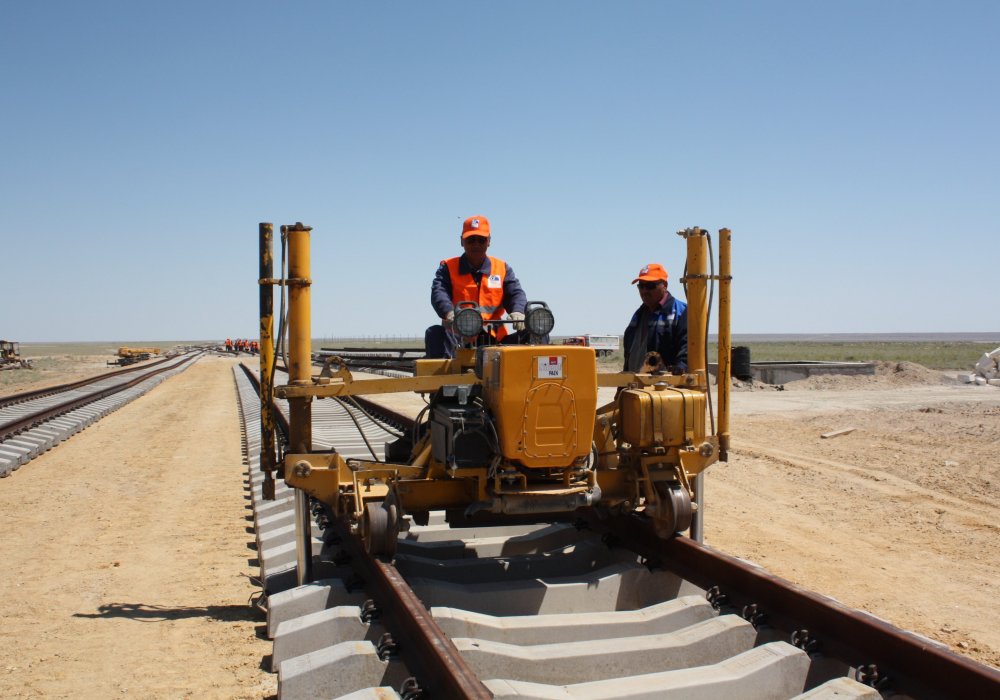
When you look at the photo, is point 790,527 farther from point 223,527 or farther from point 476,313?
point 223,527

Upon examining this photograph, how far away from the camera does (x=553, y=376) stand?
4.39 metres

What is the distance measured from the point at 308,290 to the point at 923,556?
523cm

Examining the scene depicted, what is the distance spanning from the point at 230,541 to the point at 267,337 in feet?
9.07

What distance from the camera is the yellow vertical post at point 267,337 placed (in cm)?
495

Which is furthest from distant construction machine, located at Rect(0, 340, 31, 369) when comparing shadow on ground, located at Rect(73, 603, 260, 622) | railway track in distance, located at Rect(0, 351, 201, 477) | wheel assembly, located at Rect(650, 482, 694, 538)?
wheel assembly, located at Rect(650, 482, 694, 538)

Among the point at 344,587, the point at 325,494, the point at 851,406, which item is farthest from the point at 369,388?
the point at 851,406

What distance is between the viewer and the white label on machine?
14.4 ft

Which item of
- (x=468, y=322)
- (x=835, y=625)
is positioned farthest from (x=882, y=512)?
(x=468, y=322)

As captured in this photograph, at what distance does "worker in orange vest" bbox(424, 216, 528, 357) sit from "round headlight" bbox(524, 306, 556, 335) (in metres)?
1.05

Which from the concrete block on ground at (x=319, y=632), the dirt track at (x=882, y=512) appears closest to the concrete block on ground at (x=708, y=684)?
the concrete block on ground at (x=319, y=632)

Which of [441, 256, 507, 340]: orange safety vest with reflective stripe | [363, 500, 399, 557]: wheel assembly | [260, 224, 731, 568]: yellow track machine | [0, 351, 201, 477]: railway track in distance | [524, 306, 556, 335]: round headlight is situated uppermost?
[441, 256, 507, 340]: orange safety vest with reflective stripe

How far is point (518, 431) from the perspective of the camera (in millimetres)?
4383

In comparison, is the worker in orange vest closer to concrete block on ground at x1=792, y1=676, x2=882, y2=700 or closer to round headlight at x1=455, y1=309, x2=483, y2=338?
round headlight at x1=455, y1=309, x2=483, y2=338

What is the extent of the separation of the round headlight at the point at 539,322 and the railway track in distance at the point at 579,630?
1.37 m
